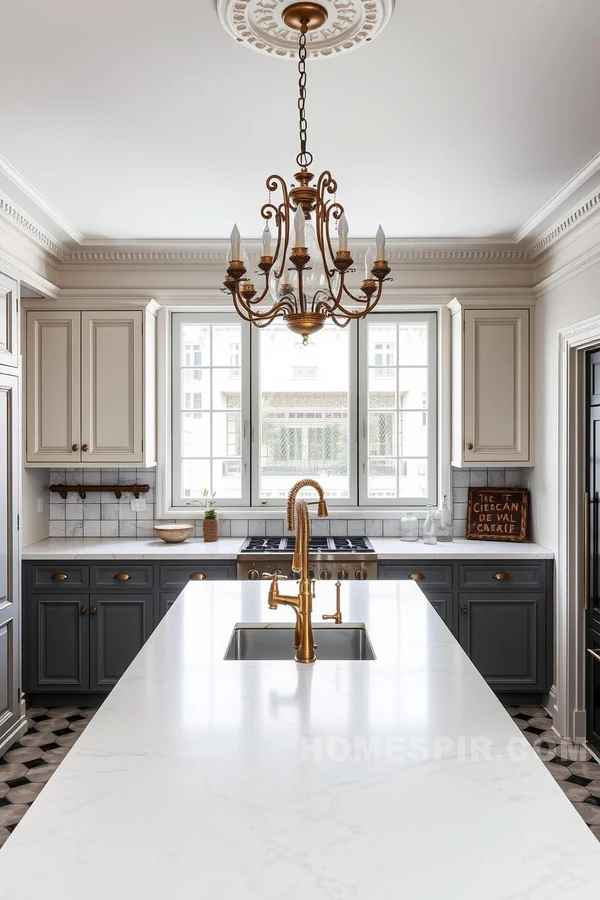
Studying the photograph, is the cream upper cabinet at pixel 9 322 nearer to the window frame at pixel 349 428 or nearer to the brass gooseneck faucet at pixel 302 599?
the window frame at pixel 349 428

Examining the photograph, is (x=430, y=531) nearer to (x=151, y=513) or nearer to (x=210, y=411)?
(x=210, y=411)

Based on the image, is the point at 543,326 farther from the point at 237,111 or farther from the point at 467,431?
the point at 237,111

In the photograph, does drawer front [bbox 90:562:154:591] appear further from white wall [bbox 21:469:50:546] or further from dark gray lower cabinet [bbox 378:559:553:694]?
dark gray lower cabinet [bbox 378:559:553:694]

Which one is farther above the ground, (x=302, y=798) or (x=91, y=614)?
(x=302, y=798)

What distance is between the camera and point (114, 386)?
166 inches

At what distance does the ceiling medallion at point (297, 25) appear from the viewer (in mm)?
1819

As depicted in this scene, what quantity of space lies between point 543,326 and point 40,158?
2.78 metres

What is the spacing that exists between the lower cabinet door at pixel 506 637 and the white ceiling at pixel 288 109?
2130 millimetres

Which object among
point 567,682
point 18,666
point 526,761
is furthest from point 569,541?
point 18,666

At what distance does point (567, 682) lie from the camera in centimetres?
366

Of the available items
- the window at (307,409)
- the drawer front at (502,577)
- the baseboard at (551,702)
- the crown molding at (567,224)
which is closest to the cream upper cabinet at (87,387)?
the window at (307,409)

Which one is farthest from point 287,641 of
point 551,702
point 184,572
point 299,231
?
point 551,702

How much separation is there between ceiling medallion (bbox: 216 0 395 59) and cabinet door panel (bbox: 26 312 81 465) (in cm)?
255

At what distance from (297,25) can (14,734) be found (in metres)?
3.38
